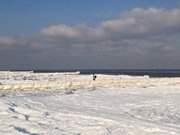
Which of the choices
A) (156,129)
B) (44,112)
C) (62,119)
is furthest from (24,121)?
(156,129)

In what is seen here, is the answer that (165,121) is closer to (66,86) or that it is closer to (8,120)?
(8,120)

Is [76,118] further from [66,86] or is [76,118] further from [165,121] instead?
[66,86]

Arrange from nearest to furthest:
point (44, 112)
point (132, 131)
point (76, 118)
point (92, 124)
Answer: point (132, 131) → point (92, 124) → point (76, 118) → point (44, 112)

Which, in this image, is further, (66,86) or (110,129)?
(66,86)

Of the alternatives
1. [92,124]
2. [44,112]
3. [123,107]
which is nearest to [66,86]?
[123,107]

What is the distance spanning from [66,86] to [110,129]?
25.8 metres

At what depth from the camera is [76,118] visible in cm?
1393

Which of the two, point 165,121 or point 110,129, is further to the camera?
point 165,121

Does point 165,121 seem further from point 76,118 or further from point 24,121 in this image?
point 24,121

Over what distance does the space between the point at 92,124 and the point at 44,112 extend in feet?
9.69

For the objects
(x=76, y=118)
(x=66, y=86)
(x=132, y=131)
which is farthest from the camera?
(x=66, y=86)

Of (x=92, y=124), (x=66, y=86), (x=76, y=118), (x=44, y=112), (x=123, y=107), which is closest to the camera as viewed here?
(x=92, y=124)

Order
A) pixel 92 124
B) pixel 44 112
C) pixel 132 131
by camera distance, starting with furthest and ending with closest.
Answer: pixel 44 112 < pixel 92 124 < pixel 132 131

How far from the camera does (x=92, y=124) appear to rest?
12781 mm
